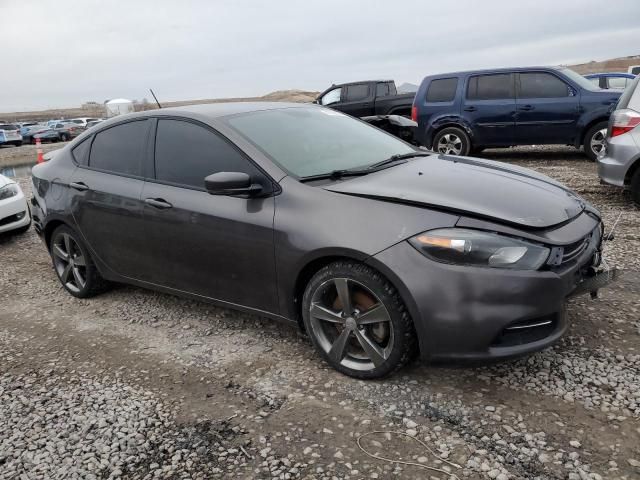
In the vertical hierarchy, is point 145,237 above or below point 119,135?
below

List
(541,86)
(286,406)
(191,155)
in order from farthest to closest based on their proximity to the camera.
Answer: (541,86) → (191,155) → (286,406)

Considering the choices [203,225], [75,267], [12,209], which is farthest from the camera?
[12,209]

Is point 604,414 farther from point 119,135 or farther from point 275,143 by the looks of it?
point 119,135

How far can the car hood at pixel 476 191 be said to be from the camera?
2818 millimetres

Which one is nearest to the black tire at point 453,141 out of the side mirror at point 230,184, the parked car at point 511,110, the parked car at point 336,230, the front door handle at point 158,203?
the parked car at point 511,110

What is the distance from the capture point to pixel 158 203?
12.1 feet

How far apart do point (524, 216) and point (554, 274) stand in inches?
13.2

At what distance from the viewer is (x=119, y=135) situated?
4211mm

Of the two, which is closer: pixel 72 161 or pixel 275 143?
pixel 275 143

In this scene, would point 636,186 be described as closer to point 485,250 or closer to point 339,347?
point 485,250

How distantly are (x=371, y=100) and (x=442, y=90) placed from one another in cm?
383

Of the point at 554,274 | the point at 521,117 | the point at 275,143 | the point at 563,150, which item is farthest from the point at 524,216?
the point at 563,150

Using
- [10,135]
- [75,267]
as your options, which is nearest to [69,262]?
[75,267]

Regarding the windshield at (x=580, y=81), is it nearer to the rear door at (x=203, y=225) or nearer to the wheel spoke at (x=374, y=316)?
the rear door at (x=203, y=225)
